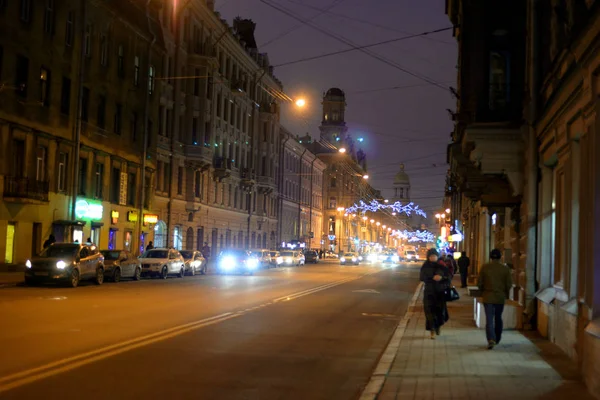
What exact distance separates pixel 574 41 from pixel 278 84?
7550cm

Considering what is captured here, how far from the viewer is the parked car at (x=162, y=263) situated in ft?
126

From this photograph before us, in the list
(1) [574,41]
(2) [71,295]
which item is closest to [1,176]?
(2) [71,295]

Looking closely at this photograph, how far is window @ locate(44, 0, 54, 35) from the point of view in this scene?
3588cm

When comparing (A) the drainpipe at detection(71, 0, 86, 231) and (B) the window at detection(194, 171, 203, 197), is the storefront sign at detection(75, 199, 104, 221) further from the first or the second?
(B) the window at detection(194, 171, 203, 197)

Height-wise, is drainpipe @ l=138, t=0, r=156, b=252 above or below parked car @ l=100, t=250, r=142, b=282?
above

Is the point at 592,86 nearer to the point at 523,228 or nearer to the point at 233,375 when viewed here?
the point at 233,375

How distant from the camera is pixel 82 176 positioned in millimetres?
40844

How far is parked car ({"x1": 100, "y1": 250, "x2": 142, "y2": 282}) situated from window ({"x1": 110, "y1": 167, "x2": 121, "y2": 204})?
1011 centimetres

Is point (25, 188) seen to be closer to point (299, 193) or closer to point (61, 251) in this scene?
point (61, 251)

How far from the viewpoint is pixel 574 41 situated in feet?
35.1

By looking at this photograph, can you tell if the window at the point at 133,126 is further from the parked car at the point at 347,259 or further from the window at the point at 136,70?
the parked car at the point at 347,259

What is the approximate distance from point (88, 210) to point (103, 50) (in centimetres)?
913

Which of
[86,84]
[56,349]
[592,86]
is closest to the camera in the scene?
[592,86]

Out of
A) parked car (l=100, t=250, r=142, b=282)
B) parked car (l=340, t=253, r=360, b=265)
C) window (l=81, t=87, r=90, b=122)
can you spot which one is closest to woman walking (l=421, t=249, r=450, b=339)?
parked car (l=100, t=250, r=142, b=282)
